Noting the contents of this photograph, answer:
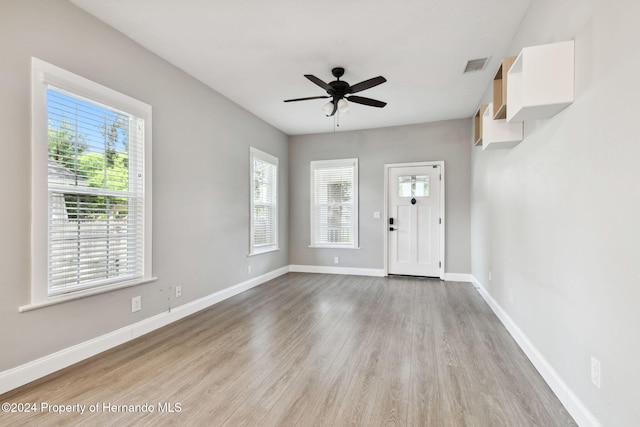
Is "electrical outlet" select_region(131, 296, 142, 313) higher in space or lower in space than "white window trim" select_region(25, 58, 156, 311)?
lower

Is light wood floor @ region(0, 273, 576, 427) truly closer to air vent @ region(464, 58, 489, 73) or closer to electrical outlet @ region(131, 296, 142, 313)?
electrical outlet @ region(131, 296, 142, 313)

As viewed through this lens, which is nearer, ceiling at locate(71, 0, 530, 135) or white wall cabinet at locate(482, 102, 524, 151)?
ceiling at locate(71, 0, 530, 135)

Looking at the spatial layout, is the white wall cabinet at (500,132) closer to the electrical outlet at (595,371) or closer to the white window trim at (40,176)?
the electrical outlet at (595,371)

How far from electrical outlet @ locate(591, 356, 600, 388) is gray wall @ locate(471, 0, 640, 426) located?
0.03 meters

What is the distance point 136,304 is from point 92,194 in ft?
3.58

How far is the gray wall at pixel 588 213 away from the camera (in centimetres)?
126

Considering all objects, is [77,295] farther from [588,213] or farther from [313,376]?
[588,213]

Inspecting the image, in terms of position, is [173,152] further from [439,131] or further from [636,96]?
[439,131]

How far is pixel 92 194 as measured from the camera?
2477mm

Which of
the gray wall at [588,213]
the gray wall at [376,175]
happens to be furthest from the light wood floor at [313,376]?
the gray wall at [376,175]

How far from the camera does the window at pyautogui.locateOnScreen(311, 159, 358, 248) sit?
19.2 ft

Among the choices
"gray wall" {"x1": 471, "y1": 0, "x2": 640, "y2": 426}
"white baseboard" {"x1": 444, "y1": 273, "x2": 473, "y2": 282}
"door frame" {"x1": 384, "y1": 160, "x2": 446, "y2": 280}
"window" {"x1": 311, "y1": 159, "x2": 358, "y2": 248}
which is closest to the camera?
"gray wall" {"x1": 471, "y1": 0, "x2": 640, "y2": 426}

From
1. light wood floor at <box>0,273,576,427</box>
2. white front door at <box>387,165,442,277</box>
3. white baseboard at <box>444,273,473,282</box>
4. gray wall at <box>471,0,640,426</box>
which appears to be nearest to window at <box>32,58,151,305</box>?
light wood floor at <box>0,273,576,427</box>

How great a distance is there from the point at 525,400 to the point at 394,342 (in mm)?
1038
